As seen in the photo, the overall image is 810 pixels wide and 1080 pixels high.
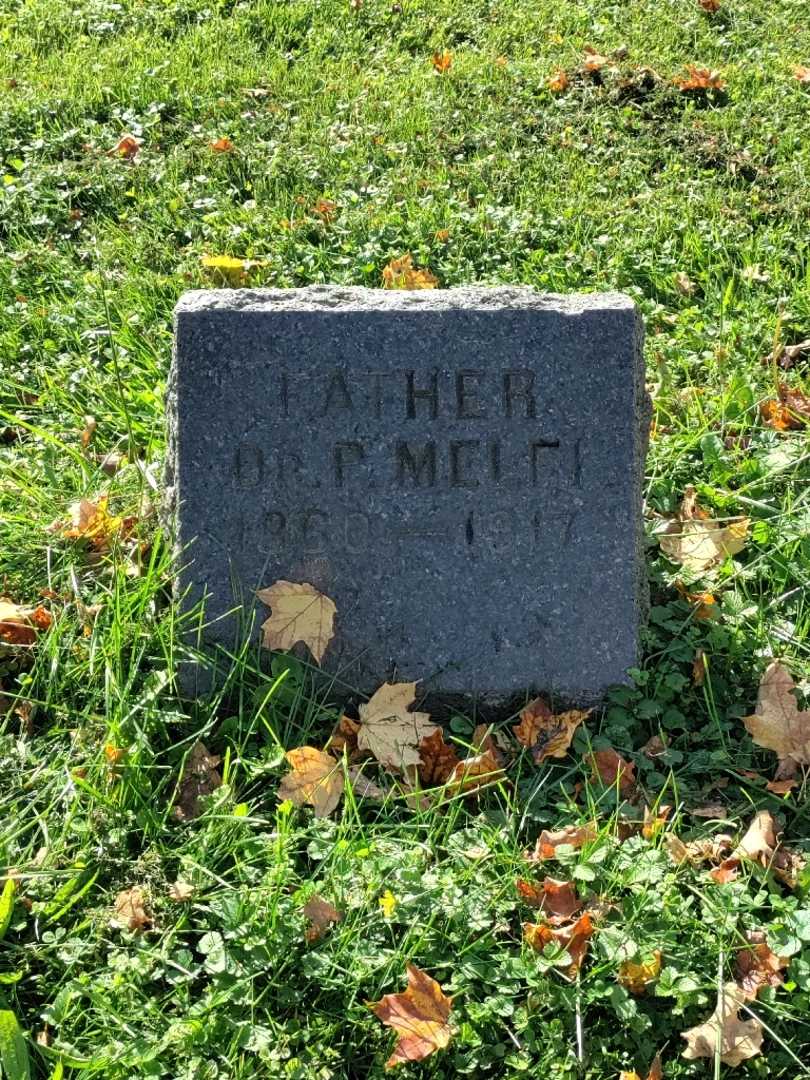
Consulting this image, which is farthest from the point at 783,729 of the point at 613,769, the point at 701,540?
the point at 701,540

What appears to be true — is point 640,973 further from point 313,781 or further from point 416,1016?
point 313,781

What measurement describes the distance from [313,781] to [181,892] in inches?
14.4

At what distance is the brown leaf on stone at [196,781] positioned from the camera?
2.36 meters


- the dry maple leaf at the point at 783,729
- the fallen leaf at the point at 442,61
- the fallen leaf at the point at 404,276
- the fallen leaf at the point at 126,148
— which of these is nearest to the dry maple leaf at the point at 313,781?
the dry maple leaf at the point at 783,729

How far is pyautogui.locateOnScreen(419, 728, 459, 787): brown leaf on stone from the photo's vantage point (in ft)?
8.20

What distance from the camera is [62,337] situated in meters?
3.78

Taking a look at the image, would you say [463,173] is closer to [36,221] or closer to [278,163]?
[278,163]

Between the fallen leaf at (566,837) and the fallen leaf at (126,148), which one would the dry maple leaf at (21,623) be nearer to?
the fallen leaf at (566,837)

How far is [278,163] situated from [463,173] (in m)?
0.73

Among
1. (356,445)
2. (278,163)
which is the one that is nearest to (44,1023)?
(356,445)

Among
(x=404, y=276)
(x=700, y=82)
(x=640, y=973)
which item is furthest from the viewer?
(x=700, y=82)

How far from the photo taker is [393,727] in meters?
2.56

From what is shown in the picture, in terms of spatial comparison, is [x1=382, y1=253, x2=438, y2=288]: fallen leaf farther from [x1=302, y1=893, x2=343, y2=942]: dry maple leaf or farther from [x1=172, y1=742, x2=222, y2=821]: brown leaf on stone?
[x1=302, y1=893, x2=343, y2=942]: dry maple leaf

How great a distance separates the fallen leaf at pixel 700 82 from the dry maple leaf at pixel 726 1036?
4.10 meters
